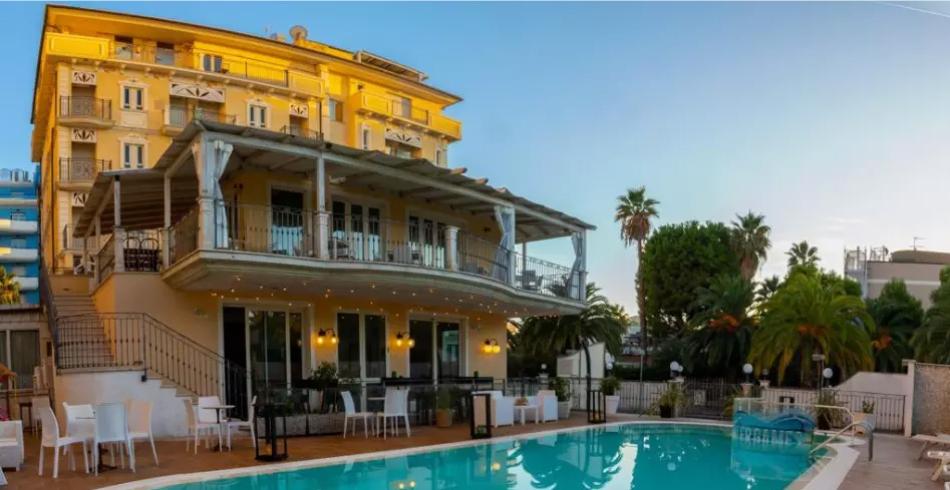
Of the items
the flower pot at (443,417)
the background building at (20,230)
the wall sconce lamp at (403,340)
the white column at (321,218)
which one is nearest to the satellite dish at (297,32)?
the wall sconce lamp at (403,340)

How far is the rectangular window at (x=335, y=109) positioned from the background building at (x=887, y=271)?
111 ft

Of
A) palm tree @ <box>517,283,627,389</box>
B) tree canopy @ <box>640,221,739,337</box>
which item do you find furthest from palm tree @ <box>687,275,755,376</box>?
tree canopy @ <box>640,221,739,337</box>

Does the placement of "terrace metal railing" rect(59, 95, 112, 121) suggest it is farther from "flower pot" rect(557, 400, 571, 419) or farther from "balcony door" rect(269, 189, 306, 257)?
"flower pot" rect(557, 400, 571, 419)

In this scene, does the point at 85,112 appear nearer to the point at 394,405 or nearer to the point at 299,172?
the point at 299,172

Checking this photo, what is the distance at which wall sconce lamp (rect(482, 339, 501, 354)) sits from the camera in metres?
23.3

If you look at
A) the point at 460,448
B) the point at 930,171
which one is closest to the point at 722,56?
the point at 930,171

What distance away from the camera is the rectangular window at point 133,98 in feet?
104

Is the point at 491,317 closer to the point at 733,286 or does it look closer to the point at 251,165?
the point at 251,165

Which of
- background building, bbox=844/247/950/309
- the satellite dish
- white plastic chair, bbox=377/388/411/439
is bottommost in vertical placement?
white plastic chair, bbox=377/388/411/439

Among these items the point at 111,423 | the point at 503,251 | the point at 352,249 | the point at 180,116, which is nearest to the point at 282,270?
the point at 352,249

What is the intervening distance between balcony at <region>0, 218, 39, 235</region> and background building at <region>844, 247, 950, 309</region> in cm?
6262

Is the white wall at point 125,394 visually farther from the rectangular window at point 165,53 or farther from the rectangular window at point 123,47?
the rectangular window at point 165,53

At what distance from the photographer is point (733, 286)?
105 feet

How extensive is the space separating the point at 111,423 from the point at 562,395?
42.9 ft
